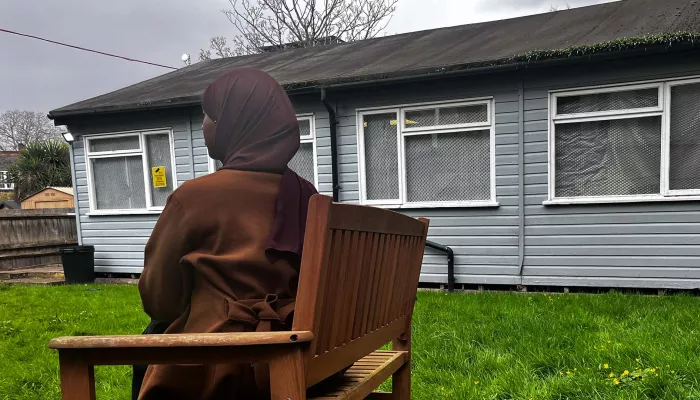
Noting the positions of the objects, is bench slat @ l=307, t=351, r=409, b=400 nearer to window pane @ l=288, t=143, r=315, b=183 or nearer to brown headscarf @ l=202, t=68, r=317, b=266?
brown headscarf @ l=202, t=68, r=317, b=266

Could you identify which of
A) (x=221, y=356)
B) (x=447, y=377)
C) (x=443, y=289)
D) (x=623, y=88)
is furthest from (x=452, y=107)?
(x=221, y=356)

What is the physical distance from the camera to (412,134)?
23.0ft

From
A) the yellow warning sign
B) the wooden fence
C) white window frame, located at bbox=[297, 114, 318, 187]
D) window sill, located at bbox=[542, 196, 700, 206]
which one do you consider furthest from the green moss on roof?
the wooden fence

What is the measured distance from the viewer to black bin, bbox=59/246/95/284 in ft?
27.8

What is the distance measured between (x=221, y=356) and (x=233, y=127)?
0.79m

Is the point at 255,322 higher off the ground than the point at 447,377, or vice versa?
the point at 255,322

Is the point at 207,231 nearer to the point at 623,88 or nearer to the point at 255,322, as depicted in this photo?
the point at 255,322

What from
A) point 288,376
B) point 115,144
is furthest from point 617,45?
point 115,144

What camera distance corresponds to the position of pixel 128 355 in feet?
4.31

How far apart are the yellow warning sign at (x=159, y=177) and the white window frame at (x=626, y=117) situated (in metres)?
6.01

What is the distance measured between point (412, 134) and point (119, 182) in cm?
531

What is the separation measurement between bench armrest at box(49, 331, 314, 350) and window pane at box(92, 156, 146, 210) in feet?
26.3

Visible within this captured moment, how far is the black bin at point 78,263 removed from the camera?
8.46 m

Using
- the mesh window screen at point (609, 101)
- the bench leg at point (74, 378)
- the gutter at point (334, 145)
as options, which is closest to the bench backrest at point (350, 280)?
the bench leg at point (74, 378)
